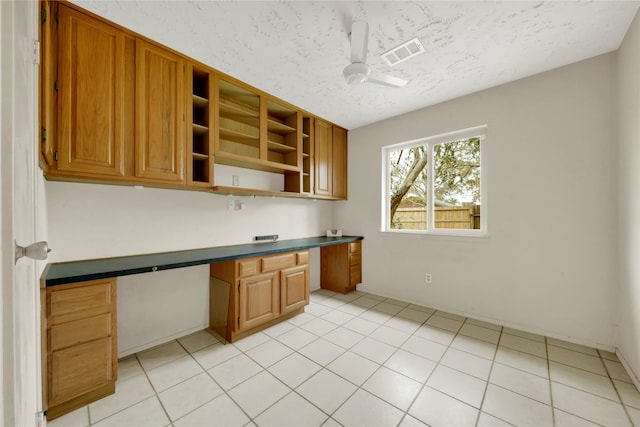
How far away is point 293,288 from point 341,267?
3.77 ft

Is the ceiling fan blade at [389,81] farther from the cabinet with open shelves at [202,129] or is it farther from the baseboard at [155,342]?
the baseboard at [155,342]

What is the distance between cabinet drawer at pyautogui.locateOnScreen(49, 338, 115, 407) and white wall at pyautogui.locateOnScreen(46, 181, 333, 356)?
0.56 metres

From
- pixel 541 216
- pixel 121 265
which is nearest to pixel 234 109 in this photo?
pixel 121 265

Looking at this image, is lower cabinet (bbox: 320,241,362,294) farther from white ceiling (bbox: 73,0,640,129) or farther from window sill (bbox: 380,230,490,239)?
white ceiling (bbox: 73,0,640,129)

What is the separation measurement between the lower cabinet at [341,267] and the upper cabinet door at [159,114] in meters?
2.43

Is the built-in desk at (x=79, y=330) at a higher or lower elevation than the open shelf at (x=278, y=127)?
lower

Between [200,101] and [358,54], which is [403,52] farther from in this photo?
[200,101]

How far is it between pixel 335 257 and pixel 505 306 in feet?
7.16

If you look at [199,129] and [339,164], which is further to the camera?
[339,164]

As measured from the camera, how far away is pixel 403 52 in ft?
6.88

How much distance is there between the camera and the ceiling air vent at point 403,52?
78.7 inches

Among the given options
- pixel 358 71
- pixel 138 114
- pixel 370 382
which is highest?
pixel 358 71

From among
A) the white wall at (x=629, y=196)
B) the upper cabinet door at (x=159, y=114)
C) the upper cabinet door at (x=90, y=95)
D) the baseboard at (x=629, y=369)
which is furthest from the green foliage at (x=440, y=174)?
the upper cabinet door at (x=90, y=95)

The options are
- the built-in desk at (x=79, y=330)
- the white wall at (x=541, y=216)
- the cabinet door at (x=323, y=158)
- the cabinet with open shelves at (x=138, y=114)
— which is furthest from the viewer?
the cabinet door at (x=323, y=158)
